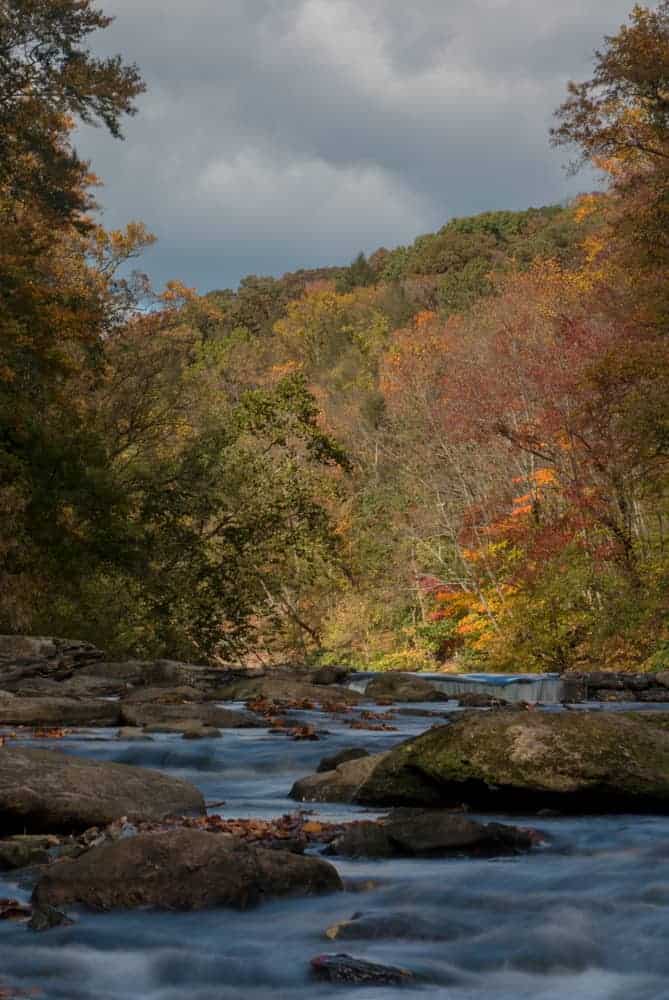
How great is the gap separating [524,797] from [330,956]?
128 inches

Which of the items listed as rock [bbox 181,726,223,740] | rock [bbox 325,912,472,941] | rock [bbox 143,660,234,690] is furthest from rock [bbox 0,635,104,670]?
rock [bbox 325,912,472,941]

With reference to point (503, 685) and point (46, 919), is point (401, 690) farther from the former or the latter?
point (46, 919)

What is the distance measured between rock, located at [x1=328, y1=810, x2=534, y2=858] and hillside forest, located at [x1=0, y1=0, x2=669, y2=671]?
1329cm

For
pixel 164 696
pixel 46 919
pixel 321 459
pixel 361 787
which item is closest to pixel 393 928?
pixel 46 919

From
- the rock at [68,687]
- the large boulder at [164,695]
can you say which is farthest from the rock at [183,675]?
the large boulder at [164,695]

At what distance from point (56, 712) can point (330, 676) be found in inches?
341

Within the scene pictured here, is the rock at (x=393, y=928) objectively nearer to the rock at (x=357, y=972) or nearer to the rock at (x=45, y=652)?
the rock at (x=357, y=972)

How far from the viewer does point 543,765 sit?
300 inches

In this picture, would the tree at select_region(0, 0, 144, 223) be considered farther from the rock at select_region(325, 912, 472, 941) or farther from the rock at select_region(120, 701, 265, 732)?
the rock at select_region(325, 912, 472, 941)

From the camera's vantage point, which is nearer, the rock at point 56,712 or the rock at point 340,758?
the rock at point 340,758

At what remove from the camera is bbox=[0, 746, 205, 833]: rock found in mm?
6770

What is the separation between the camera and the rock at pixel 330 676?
2097 centimetres

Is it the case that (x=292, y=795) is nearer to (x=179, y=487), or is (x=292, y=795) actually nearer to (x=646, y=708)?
(x=646, y=708)

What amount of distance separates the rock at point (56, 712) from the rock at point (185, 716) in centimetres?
20
